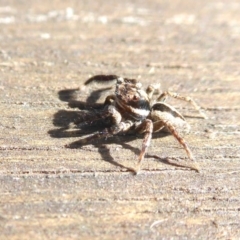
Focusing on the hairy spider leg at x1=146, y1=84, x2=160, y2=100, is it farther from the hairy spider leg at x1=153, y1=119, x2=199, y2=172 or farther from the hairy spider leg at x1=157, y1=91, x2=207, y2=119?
the hairy spider leg at x1=153, y1=119, x2=199, y2=172

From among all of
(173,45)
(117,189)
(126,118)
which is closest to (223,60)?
(173,45)

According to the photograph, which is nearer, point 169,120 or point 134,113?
point 169,120

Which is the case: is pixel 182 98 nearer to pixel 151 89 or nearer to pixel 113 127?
pixel 151 89

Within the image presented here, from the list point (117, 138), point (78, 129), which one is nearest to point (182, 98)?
point (117, 138)

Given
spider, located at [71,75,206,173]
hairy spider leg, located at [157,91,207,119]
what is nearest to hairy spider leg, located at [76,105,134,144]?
spider, located at [71,75,206,173]

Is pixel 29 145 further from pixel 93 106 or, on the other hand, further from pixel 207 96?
pixel 207 96

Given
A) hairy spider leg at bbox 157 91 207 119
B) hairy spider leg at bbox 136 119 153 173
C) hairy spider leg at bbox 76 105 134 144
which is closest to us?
hairy spider leg at bbox 136 119 153 173
